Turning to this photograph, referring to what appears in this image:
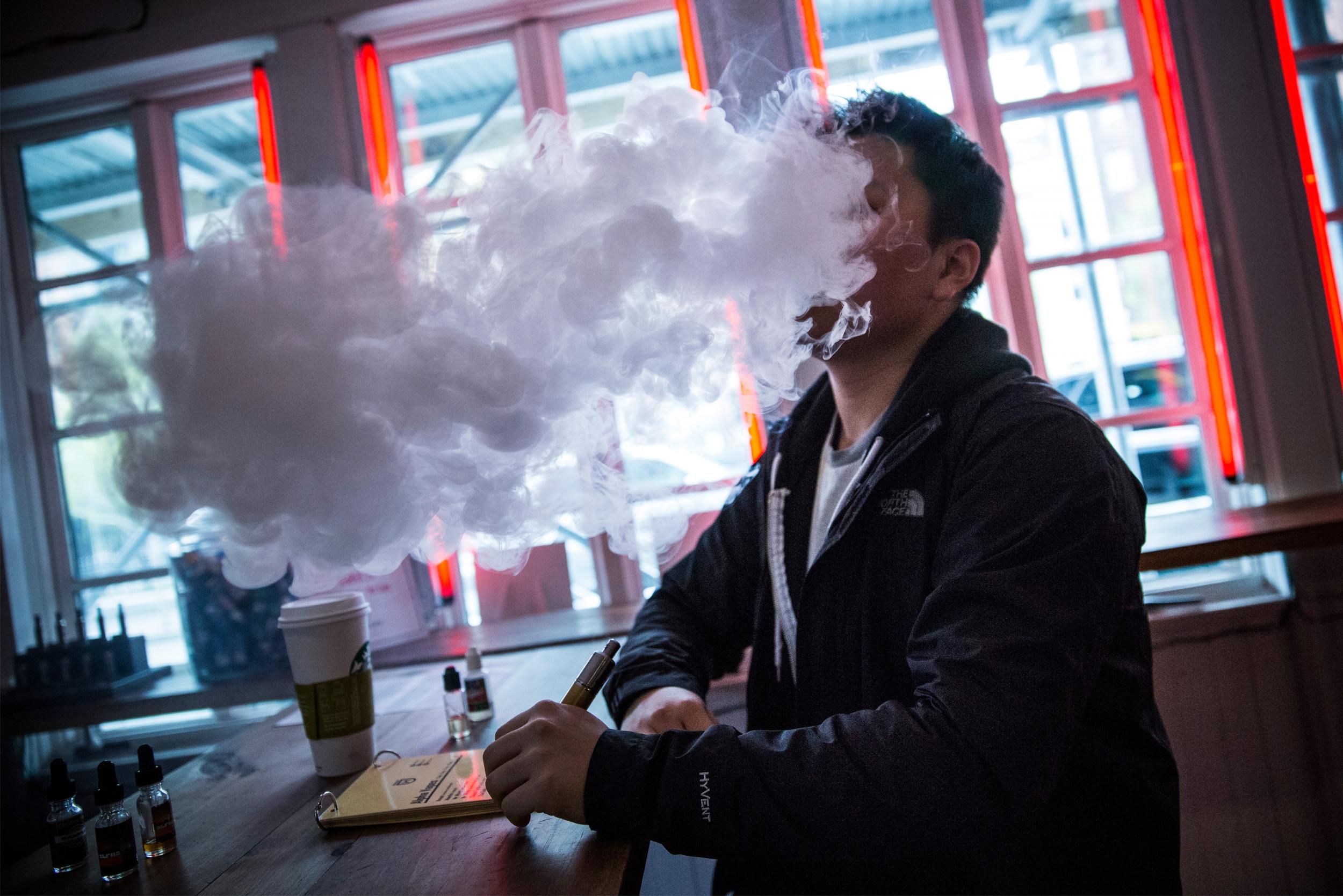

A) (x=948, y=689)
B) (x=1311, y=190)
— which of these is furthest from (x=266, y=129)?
(x=1311, y=190)

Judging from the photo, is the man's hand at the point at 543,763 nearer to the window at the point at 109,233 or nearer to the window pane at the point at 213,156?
the window at the point at 109,233

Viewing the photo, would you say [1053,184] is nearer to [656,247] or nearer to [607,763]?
[656,247]

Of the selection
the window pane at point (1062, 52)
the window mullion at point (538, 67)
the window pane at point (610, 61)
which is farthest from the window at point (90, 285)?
the window pane at point (1062, 52)

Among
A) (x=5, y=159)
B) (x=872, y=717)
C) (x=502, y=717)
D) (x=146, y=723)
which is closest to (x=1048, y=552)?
(x=872, y=717)

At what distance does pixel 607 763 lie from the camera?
89 cm

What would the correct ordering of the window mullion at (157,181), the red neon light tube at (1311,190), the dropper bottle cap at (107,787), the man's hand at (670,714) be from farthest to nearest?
the window mullion at (157,181)
the red neon light tube at (1311,190)
the man's hand at (670,714)
the dropper bottle cap at (107,787)

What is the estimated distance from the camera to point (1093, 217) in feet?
7.74

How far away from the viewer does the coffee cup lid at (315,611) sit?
113 cm

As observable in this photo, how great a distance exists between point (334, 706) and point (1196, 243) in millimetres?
2358

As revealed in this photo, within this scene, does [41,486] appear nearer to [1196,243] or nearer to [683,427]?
[683,427]

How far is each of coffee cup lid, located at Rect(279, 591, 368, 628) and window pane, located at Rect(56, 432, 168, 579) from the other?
6.21 ft

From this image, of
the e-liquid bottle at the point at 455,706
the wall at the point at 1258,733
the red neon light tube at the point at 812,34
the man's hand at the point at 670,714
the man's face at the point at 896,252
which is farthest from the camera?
the red neon light tube at the point at 812,34

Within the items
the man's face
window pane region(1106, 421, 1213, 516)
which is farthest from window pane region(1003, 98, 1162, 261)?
the man's face

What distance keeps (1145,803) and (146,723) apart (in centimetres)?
274
